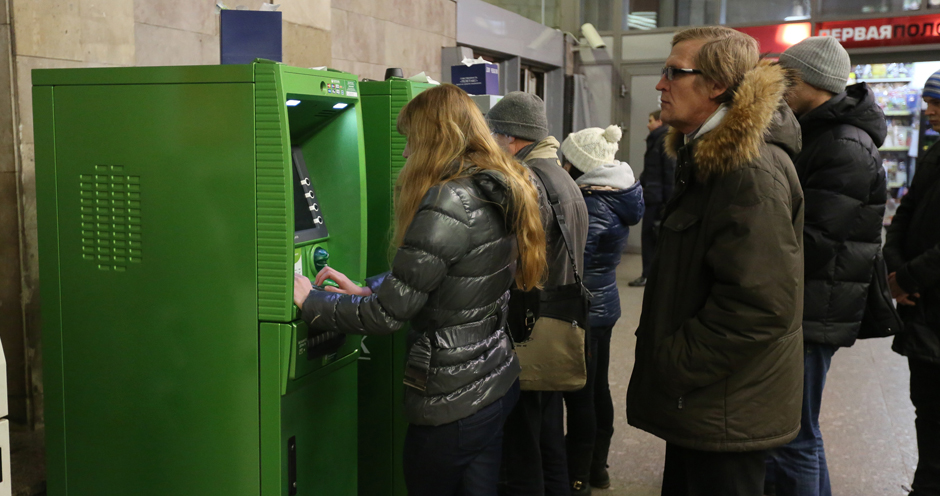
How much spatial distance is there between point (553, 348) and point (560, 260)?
0.29 meters

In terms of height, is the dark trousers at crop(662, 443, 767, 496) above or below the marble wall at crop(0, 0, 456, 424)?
below

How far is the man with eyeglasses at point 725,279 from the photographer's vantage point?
166 cm

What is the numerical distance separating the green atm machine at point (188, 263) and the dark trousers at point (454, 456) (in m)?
0.41

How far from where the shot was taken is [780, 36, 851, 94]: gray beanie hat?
2.44m

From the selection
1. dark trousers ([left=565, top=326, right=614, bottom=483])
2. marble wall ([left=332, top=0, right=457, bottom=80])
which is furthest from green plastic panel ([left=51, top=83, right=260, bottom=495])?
marble wall ([left=332, top=0, right=457, bottom=80])

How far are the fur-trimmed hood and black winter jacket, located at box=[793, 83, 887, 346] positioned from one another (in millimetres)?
659

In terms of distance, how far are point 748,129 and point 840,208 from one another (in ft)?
2.74

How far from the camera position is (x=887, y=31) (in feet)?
25.7

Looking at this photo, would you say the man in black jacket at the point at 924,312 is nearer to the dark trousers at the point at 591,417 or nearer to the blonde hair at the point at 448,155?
the dark trousers at the point at 591,417

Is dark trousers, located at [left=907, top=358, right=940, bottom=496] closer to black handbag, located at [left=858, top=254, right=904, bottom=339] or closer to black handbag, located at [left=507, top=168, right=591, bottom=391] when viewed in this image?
black handbag, located at [left=858, top=254, right=904, bottom=339]

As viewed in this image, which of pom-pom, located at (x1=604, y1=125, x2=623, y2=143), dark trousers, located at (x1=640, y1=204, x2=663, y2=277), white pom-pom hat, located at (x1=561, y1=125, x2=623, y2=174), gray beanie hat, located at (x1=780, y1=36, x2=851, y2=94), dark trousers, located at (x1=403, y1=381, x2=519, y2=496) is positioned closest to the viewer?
dark trousers, located at (x1=403, y1=381, x2=519, y2=496)

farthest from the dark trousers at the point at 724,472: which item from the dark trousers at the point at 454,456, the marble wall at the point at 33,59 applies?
Answer: the marble wall at the point at 33,59

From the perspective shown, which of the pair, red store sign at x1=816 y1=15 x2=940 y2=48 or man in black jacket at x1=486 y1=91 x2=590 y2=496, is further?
red store sign at x1=816 y1=15 x2=940 y2=48

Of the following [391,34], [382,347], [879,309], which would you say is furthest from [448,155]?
[391,34]
